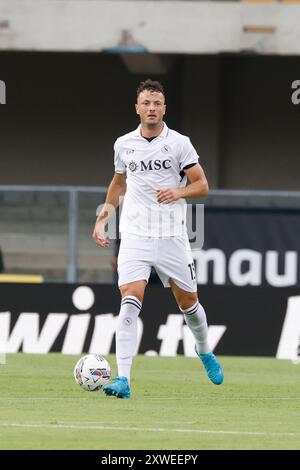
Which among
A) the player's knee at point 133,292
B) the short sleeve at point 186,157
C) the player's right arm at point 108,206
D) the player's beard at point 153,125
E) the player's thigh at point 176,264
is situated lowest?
the player's knee at point 133,292

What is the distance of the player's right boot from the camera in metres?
10.9

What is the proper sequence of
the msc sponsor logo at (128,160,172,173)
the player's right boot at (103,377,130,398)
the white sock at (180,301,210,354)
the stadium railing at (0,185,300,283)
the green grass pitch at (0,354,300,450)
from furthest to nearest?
1. the stadium railing at (0,185,300,283)
2. the white sock at (180,301,210,354)
3. the msc sponsor logo at (128,160,172,173)
4. the player's right boot at (103,377,130,398)
5. the green grass pitch at (0,354,300,450)

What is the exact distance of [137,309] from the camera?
36.6ft

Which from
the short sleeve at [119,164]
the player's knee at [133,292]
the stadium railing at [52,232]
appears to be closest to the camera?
the player's knee at [133,292]

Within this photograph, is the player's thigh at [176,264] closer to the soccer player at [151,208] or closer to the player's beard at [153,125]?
Result: the soccer player at [151,208]

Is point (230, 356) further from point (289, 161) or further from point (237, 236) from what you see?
point (289, 161)

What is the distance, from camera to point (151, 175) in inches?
450

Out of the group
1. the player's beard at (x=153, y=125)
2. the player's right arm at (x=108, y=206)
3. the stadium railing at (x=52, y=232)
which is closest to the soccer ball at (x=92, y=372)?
the player's right arm at (x=108, y=206)

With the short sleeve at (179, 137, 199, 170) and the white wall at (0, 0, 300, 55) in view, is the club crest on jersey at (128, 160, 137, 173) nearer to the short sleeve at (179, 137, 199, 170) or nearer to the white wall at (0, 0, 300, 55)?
the short sleeve at (179, 137, 199, 170)

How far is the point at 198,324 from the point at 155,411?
1.78m

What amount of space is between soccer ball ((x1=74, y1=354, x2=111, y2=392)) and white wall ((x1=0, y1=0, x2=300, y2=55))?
13.5 meters

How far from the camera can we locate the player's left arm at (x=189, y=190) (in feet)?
36.1

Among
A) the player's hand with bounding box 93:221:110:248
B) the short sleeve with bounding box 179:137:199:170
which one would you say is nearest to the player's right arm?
the player's hand with bounding box 93:221:110:248

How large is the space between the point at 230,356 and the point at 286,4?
8.79 m
